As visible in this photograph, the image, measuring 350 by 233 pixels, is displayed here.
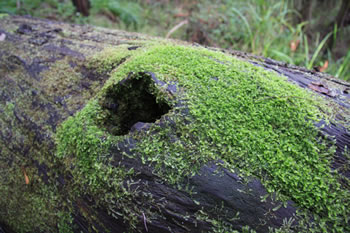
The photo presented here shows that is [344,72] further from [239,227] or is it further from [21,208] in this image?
[21,208]

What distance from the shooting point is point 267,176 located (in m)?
1.30

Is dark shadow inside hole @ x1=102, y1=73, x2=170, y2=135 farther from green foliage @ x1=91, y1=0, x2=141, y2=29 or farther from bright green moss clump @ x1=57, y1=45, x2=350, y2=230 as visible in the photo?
green foliage @ x1=91, y1=0, x2=141, y2=29

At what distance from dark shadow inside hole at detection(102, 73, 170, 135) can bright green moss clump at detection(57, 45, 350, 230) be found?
0.22 feet

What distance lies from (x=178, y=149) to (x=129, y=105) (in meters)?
0.62

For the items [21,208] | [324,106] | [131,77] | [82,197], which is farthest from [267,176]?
[21,208]

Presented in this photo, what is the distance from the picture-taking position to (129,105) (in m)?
1.79

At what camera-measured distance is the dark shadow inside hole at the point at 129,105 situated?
168cm

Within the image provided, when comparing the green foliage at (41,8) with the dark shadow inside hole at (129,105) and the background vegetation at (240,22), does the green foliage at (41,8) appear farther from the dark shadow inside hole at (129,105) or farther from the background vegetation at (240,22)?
the dark shadow inside hole at (129,105)

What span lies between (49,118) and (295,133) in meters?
1.87

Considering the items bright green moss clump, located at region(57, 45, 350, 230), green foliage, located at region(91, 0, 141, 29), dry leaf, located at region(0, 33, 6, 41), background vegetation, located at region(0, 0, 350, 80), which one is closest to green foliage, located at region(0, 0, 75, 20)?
background vegetation, located at region(0, 0, 350, 80)

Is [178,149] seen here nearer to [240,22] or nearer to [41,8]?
[240,22]

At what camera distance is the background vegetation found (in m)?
4.70

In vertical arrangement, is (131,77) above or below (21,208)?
above

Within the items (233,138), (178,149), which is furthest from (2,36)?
(233,138)
